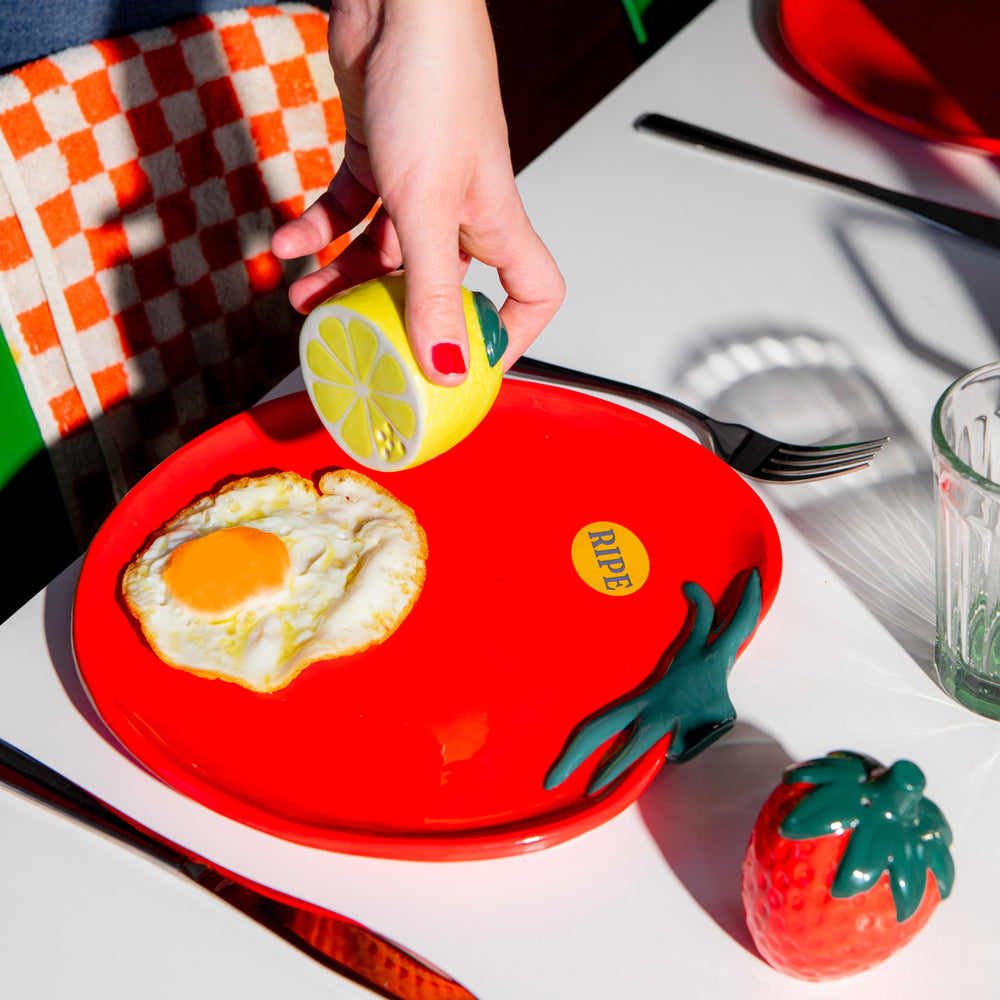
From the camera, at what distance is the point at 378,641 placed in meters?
0.98

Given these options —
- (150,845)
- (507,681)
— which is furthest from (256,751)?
(507,681)

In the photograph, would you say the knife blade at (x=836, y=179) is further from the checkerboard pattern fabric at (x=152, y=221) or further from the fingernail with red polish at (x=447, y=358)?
the fingernail with red polish at (x=447, y=358)

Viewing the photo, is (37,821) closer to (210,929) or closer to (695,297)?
(210,929)

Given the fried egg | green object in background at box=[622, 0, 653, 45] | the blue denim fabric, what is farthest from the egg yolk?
green object in background at box=[622, 0, 653, 45]

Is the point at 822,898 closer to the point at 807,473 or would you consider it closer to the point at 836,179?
the point at 807,473

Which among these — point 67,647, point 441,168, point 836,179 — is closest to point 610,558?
point 441,168

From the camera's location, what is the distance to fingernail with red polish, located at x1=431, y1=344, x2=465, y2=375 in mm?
909

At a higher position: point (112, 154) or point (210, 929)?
point (112, 154)

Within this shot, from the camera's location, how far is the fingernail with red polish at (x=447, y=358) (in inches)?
35.8

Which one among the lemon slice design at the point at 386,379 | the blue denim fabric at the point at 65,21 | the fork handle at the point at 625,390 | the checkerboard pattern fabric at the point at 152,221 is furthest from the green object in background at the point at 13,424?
the fork handle at the point at 625,390

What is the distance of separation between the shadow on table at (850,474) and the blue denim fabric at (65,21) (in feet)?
3.02

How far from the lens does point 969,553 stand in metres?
0.84

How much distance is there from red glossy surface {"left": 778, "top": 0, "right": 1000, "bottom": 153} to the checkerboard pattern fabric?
0.77m

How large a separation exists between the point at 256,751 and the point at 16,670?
0.24 m
